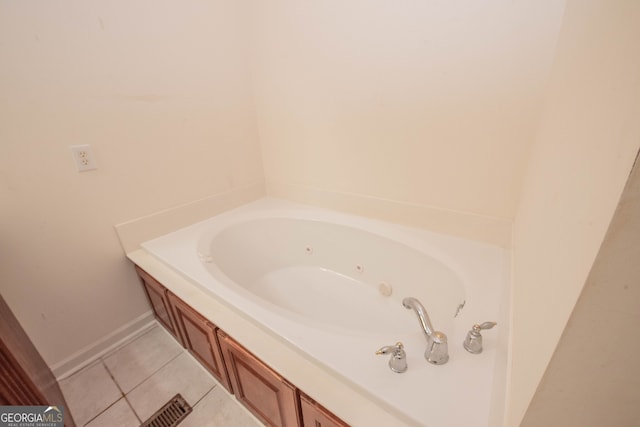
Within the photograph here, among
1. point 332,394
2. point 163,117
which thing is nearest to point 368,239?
point 332,394

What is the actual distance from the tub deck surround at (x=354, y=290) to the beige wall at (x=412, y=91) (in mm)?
261

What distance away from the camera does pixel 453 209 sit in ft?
3.76

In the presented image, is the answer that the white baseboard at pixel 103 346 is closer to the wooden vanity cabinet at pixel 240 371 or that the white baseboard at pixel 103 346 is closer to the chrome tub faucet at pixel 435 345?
the wooden vanity cabinet at pixel 240 371

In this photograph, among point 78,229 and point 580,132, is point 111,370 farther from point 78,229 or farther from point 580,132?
point 580,132

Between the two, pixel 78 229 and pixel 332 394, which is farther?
pixel 78 229

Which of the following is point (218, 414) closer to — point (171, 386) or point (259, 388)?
point (171, 386)

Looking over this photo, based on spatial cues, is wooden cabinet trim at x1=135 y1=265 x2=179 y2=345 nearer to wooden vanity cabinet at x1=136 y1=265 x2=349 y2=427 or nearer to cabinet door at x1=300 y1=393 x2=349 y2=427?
wooden vanity cabinet at x1=136 y1=265 x2=349 y2=427

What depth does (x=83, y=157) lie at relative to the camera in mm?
1043

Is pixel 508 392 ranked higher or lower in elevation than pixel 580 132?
lower

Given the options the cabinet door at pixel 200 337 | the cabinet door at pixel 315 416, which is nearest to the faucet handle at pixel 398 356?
the cabinet door at pixel 315 416

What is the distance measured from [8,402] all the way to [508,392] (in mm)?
1105

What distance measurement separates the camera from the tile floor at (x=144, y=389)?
993 mm

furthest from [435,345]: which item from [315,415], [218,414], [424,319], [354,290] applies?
[218,414]

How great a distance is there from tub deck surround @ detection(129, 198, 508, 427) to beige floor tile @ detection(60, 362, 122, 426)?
59 centimetres
